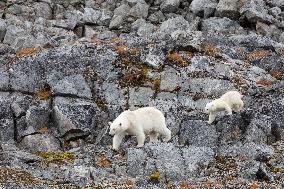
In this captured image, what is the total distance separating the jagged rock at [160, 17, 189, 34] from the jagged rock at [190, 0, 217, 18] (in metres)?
2.71

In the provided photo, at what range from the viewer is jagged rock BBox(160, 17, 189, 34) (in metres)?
45.7

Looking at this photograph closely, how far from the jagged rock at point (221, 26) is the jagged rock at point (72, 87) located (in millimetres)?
19719

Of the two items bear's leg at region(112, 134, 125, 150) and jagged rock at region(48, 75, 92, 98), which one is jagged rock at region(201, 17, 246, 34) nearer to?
jagged rock at region(48, 75, 92, 98)

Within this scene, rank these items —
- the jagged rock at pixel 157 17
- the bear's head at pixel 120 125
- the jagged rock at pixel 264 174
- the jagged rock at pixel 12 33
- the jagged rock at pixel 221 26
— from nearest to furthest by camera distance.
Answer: the jagged rock at pixel 264 174, the bear's head at pixel 120 125, the jagged rock at pixel 12 33, the jagged rock at pixel 221 26, the jagged rock at pixel 157 17

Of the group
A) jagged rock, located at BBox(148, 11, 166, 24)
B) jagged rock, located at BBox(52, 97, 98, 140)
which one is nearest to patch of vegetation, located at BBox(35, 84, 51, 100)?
jagged rock, located at BBox(52, 97, 98, 140)

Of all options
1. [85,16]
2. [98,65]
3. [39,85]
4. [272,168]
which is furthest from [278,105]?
[85,16]

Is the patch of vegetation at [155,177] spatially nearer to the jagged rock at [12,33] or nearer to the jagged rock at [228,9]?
the jagged rock at [12,33]

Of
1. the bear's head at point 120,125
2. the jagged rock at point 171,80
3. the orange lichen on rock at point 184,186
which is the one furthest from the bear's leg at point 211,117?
the orange lichen on rock at point 184,186

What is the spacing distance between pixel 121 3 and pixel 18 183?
128 feet

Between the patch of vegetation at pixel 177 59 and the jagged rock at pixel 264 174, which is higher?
the patch of vegetation at pixel 177 59

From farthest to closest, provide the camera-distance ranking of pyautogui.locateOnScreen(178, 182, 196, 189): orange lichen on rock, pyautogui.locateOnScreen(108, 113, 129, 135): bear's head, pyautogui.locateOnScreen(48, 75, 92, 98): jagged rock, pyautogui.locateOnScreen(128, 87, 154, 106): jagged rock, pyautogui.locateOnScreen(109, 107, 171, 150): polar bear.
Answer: pyautogui.locateOnScreen(128, 87, 154, 106): jagged rock, pyautogui.locateOnScreen(48, 75, 92, 98): jagged rock, pyautogui.locateOnScreen(109, 107, 171, 150): polar bear, pyautogui.locateOnScreen(108, 113, 129, 135): bear's head, pyautogui.locateOnScreen(178, 182, 196, 189): orange lichen on rock

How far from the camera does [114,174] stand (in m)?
18.5

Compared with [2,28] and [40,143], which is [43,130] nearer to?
[40,143]

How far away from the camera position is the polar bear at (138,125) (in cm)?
1994
